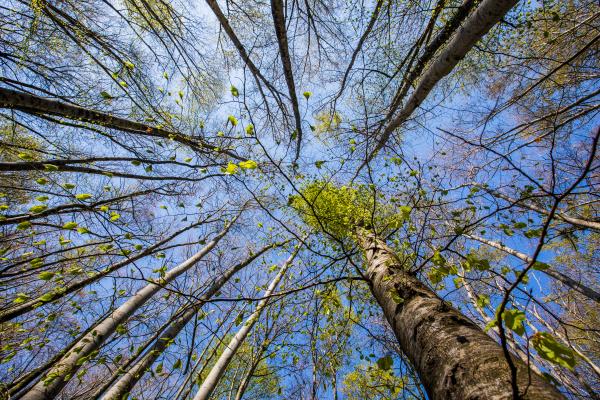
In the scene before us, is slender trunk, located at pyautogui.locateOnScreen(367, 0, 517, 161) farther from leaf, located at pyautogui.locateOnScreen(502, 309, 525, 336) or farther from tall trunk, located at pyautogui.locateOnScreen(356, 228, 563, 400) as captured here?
leaf, located at pyautogui.locateOnScreen(502, 309, 525, 336)

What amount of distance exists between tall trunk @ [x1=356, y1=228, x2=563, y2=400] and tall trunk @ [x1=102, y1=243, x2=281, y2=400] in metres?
1.22

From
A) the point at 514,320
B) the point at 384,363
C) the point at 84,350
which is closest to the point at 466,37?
the point at 514,320

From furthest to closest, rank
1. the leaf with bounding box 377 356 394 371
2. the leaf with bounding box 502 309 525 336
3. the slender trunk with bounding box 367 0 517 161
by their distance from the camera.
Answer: the slender trunk with bounding box 367 0 517 161
the leaf with bounding box 377 356 394 371
the leaf with bounding box 502 309 525 336

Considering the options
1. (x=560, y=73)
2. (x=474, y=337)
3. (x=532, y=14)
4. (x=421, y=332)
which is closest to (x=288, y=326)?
(x=421, y=332)

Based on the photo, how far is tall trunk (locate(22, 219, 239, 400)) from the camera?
2.21m

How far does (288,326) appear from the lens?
430 cm

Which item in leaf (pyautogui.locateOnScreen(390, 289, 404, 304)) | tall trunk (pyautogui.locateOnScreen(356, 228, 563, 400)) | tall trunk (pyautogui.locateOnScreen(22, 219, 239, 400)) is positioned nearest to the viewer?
tall trunk (pyautogui.locateOnScreen(356, 228, 563, 400))

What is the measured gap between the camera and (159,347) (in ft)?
10.1

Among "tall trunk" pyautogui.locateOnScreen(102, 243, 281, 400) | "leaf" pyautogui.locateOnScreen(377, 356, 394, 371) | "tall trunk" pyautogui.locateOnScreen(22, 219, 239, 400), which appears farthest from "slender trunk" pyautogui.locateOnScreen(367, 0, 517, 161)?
"tall trunk" pyautogui.locateOnScreen(22, 219, 239, 400)

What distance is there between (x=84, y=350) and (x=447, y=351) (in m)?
3.68

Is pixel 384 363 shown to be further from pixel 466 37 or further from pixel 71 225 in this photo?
pixel 466 37

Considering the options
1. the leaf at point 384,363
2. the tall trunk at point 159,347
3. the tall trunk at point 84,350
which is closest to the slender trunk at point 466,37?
the leaf at point 384,363

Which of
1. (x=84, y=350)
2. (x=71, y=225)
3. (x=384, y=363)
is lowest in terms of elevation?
(x=84, y=350)

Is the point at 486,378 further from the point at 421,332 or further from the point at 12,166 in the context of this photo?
the point at 12,166
